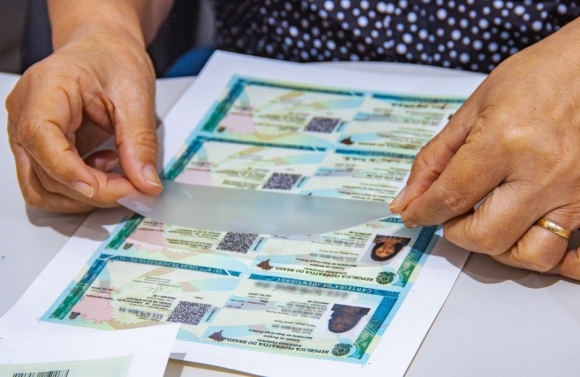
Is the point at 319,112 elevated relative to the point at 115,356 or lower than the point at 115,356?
elevated

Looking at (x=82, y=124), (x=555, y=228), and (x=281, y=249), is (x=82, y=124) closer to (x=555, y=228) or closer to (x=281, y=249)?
(x=281, y=249)

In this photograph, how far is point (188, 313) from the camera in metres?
0.62

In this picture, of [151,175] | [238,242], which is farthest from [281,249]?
[151,175]

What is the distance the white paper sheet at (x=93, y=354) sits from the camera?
550 millimetres

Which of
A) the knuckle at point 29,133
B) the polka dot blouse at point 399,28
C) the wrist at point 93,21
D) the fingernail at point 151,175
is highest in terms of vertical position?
the polka dot blouse at point 399,28

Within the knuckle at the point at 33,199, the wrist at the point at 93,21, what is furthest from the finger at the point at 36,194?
the wrist at the point at 93,21

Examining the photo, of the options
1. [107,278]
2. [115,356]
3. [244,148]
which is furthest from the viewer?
[244,148]

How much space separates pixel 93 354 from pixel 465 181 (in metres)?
0.30

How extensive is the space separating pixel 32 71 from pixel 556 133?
463 millimetres

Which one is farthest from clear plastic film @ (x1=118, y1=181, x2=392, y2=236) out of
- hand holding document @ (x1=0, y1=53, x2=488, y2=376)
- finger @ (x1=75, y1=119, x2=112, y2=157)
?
finger @ (x1=75, y1=119, x2=112, y2=157)

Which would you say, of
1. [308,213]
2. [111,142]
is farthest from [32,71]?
[308,213]

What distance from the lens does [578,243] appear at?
648 mm

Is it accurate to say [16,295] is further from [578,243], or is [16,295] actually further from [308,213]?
[578,243]

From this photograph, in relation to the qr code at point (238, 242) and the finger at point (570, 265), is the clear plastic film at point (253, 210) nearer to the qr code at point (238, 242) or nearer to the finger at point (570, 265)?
the qr code at point (238, 242)
